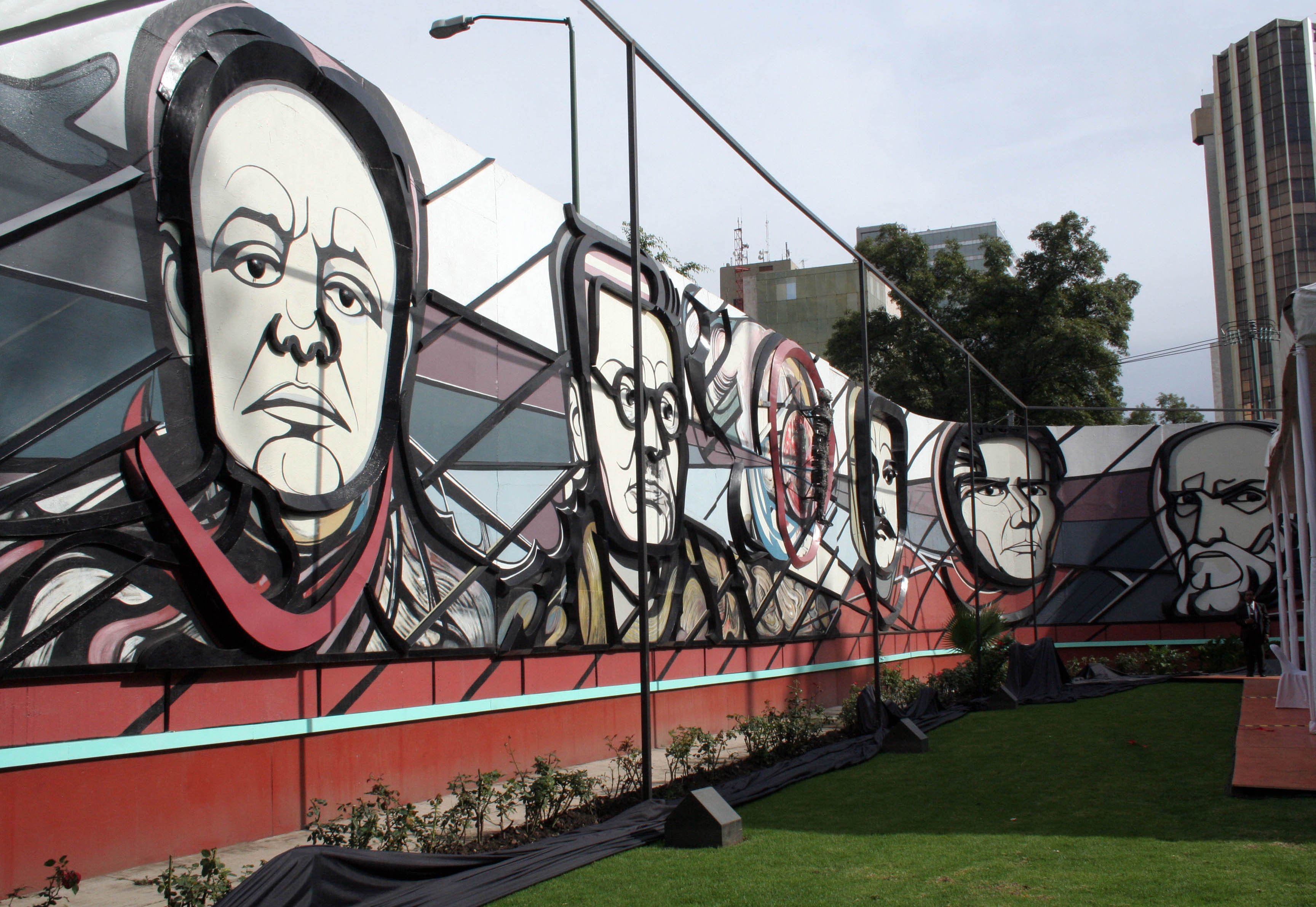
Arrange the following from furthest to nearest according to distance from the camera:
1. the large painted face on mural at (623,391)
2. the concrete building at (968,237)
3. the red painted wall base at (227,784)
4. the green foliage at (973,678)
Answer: the concrete building at (968,237) < the green foliage at (973,678) < the large painted face on mural at (623,391) < the red painted wall base at (227,784)

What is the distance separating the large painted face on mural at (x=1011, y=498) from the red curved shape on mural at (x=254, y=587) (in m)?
17.2

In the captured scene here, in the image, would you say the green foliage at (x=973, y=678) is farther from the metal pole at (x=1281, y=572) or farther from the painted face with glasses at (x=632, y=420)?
the painted face with glasses at (x=632, y=420)

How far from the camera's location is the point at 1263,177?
68.2m

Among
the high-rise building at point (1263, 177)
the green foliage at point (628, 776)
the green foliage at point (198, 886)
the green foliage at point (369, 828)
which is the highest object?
the high-rise building at point (1263, 177)

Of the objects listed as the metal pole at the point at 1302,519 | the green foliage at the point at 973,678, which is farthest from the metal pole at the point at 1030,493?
the metal pole at the point at 1302,519

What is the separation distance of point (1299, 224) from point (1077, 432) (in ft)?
172

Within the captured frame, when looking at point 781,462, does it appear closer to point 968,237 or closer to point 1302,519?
point 1302,519

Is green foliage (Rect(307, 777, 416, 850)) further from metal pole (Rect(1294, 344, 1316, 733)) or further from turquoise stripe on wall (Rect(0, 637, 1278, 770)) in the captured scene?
metal pole (Rect(1294, 344, 1316, 733))

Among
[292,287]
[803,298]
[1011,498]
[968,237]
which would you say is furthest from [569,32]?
[968,237]

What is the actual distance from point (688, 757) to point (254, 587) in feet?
17.4

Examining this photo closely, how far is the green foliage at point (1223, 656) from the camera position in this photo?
21.3 m

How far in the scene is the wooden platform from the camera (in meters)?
7.56

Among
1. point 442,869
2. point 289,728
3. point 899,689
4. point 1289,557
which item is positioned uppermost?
point 1289,557

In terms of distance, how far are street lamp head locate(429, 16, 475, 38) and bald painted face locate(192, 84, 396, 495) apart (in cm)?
458
